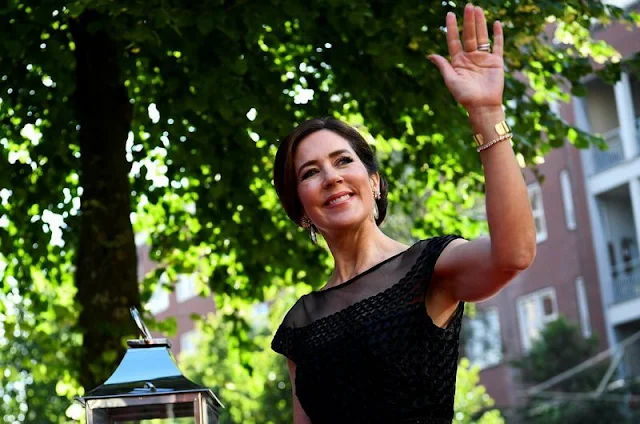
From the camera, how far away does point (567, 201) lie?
3266 cm

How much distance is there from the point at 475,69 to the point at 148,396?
5.17ft

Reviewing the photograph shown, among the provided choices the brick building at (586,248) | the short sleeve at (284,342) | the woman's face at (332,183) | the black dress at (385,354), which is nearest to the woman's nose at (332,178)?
the woman's face at (332,183)

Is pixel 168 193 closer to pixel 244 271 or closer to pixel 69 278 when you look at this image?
pixel 244 271

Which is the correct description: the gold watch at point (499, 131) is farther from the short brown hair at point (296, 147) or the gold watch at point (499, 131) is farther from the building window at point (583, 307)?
the building window at point (583, 307)

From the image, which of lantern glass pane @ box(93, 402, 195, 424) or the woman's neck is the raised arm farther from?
lantern glass pane @ box(93, 402, 195, 424)

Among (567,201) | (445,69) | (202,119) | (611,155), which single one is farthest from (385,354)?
(567,201)

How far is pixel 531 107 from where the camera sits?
958 centimetres

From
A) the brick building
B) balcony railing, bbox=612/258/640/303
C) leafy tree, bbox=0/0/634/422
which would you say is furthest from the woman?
balcony railing, bbox=612/258/640/303

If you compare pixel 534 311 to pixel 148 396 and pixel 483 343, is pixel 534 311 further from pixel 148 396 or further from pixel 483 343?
pixel 148 396

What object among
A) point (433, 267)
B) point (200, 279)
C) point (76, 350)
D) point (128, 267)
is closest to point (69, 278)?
point (200, 279)

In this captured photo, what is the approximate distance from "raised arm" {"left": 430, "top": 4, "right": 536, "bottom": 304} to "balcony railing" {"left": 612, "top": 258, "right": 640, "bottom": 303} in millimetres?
28017

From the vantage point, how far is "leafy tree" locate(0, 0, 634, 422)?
26.5ft

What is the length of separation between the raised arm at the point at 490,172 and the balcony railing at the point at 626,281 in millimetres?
28017

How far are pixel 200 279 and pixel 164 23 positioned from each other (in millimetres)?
4141
